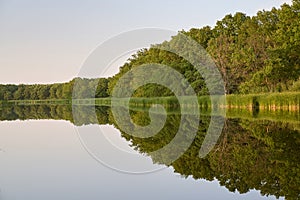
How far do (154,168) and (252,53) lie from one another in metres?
25.4

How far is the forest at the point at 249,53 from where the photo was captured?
30.5m

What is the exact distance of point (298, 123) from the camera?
17156 millimetres

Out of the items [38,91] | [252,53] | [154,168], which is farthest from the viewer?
[38,91]

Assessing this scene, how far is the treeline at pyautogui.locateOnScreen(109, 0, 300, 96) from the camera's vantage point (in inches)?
1201

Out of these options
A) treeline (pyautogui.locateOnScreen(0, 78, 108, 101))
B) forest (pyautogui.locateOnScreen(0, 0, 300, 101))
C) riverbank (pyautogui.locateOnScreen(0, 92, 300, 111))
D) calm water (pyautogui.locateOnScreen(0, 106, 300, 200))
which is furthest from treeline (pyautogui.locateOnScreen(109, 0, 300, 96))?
treeline (pyautogui.locateOnScreen(0, 78, 108, 101))

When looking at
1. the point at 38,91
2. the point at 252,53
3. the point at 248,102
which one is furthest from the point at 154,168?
the point at 38,91

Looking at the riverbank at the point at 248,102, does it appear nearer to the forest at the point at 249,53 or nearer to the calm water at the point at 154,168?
the forest at the point at 249,53

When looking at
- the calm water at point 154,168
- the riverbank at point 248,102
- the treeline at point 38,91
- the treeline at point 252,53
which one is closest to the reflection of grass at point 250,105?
the riverbank at point 248,102

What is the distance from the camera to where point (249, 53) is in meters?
34.5

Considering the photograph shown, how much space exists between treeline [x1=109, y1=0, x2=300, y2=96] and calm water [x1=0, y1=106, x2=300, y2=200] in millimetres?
13974

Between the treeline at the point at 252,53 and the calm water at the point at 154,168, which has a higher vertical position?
the treeline at the point at 252,53

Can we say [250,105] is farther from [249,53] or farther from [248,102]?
[249,53]

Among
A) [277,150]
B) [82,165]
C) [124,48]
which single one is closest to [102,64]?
[124,48]

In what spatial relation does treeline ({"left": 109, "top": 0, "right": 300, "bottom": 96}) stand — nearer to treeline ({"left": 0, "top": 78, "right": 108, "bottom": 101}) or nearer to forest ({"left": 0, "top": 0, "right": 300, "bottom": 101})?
forest ({"left": 0, "top": 0, "right": 300, "bottom": 101})
